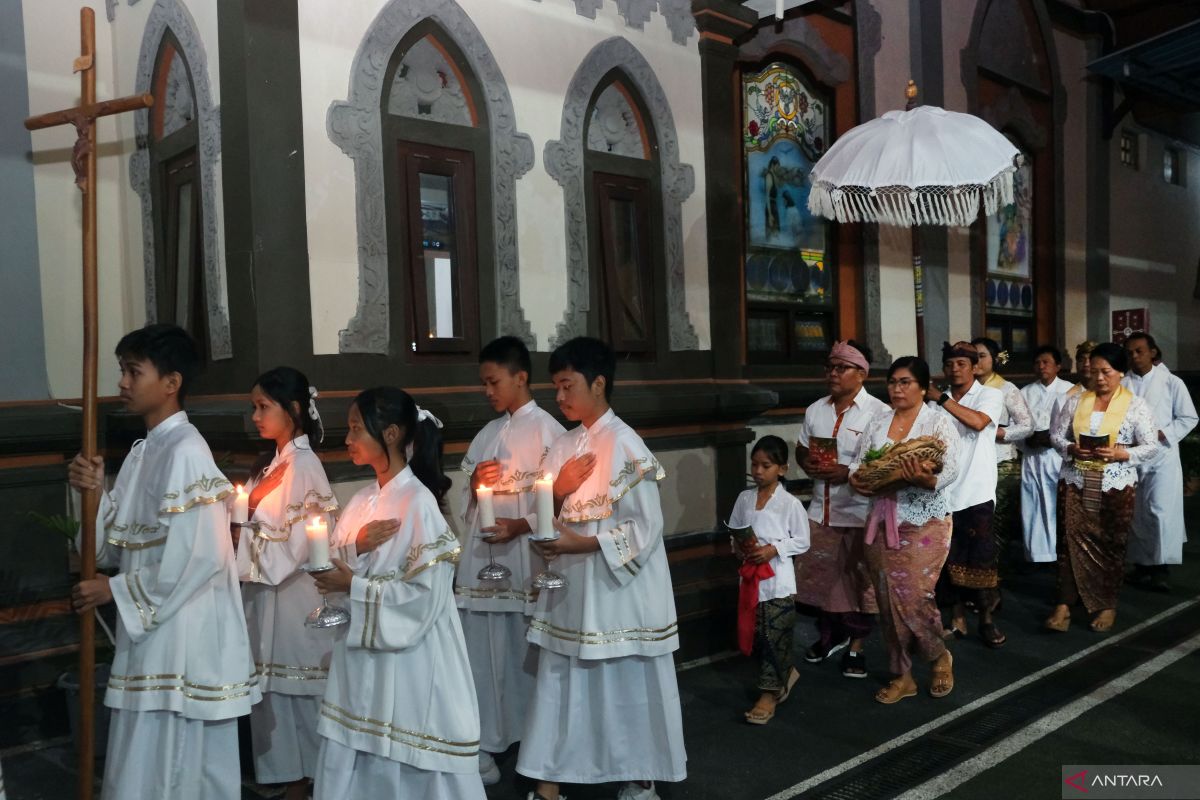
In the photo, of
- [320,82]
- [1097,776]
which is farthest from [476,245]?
[1097,776]

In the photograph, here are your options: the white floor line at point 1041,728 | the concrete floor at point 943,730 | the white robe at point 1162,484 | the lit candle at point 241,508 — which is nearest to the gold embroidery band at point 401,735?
the lit candle at point 241,508

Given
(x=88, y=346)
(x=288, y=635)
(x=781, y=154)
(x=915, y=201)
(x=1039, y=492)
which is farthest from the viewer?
(x=1039, y=492)

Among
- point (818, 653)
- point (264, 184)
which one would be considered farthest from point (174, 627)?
point (818, 653)

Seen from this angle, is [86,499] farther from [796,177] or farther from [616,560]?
[796,177]

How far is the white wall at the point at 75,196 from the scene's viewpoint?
227 inches

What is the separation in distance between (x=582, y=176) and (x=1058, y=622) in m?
4.40

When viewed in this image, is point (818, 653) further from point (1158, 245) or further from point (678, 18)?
point (1158, 245)

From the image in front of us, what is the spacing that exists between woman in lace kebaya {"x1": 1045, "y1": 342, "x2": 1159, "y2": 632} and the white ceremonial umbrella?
4.74ft

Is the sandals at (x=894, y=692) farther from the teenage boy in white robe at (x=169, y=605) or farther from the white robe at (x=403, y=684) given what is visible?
the teenage boy in white robe at (x=169, y=605)

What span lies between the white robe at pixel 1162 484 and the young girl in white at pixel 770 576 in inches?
177

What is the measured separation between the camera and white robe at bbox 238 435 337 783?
4.21 metres

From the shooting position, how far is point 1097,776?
172 inches

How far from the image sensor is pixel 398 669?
341 centimetres

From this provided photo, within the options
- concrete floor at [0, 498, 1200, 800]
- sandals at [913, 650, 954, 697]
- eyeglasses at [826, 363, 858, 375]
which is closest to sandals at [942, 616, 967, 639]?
concrete floor at [0, 498, 1200, 800]
